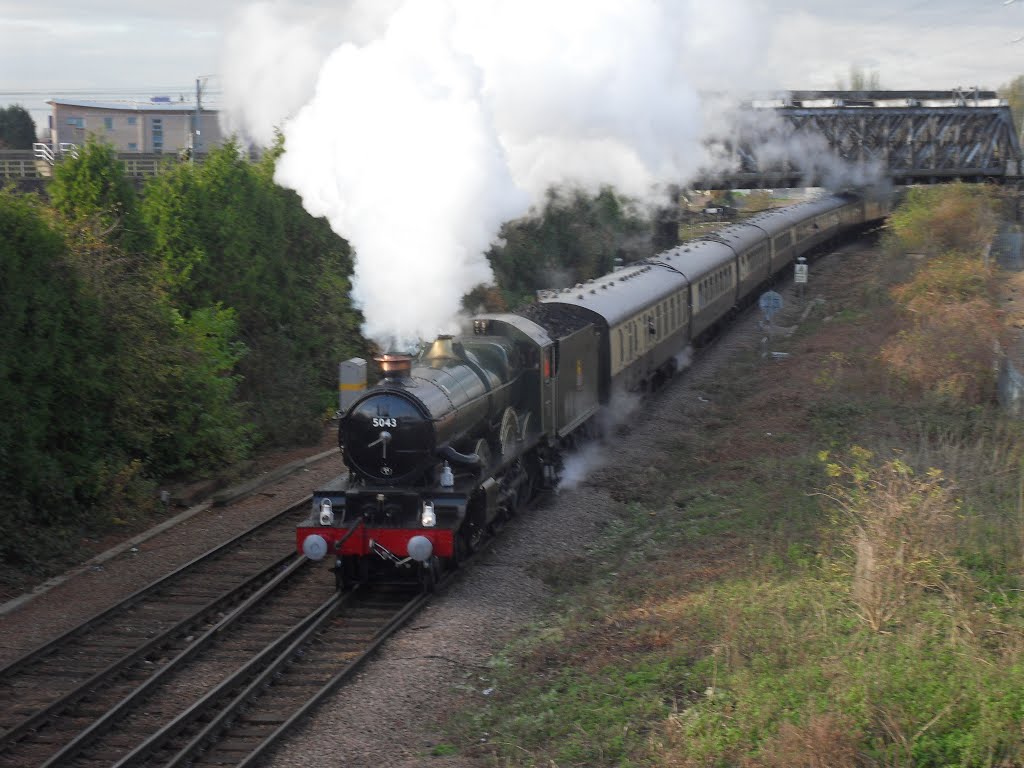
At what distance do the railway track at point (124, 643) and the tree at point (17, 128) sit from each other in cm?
4332

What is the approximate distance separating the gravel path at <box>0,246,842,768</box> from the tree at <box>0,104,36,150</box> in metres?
39.6

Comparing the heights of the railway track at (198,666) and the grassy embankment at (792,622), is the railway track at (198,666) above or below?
below

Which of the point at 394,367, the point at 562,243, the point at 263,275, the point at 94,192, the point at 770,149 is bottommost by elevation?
the point at 394,367

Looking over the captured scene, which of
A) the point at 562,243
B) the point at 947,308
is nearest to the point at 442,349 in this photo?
the point at 947,308

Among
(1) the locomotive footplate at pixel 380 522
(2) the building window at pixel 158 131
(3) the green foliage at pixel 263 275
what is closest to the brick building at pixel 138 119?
(2) the building window at pixel 158 131

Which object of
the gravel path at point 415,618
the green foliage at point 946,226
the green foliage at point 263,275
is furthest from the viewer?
the green foliage at point 946,226

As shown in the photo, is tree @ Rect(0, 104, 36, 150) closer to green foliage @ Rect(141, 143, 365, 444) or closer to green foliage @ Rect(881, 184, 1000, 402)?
green foliage @ Rect(141, 143, 365, 444)

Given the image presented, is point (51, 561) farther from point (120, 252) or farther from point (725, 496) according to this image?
point (725, 496)

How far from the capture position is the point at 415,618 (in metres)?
11.3

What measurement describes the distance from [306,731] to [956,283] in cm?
2129

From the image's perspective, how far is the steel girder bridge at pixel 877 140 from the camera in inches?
1770

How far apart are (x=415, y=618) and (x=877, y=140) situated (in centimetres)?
4154

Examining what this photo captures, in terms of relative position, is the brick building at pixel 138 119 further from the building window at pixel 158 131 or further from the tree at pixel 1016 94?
the tree at pixel 1016 94

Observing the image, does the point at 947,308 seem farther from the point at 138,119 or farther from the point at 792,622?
the point at 138,119
